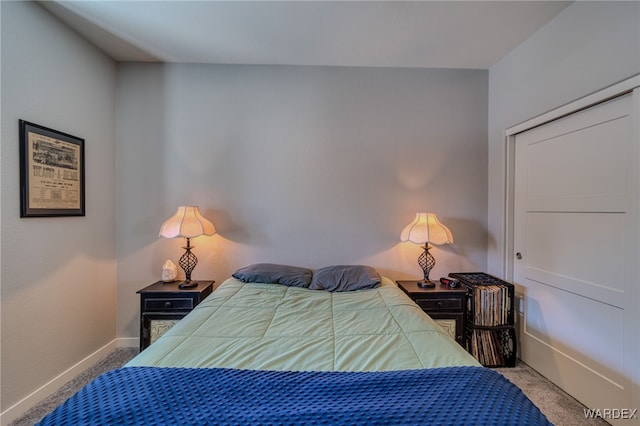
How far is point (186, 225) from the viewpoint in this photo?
2176 mm

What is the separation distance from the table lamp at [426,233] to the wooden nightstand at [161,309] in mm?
1850

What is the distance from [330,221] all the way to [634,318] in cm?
203

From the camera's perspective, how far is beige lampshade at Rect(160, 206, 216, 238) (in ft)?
7.04

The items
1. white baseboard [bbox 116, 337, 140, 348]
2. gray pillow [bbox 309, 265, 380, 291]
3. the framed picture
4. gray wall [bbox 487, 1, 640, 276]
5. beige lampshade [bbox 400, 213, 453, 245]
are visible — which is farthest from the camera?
white baseboard [bbox 116, 337, 140, 348]

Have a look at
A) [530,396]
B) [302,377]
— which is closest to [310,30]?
[302,377]

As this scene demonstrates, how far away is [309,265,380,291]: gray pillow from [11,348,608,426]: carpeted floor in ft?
4.30

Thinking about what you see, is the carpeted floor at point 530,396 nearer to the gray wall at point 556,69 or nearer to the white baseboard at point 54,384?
the white baseboard at point 54,384

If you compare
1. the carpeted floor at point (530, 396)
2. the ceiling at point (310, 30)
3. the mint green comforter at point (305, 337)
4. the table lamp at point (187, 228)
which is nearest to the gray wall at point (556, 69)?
the ceiling at point (310, 30)

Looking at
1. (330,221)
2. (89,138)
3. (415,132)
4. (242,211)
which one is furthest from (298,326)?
(89,138)

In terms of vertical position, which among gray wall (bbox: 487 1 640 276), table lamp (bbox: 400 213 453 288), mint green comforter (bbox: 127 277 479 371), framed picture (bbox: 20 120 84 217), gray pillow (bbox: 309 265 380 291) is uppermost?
gray wall (bbox: 487 1 640 276)

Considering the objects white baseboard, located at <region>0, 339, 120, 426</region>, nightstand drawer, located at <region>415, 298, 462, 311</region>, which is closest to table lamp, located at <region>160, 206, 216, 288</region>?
white baseboard, located at <region>0, 339, 120, 426</region>

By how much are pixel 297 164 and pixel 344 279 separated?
3.80ft

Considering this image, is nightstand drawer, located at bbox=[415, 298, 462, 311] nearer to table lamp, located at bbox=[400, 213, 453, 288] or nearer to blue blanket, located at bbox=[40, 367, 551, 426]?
table lamp, located at bbox=[400, 213, 453, 288]

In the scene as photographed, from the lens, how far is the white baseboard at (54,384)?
161cm
